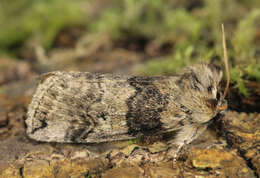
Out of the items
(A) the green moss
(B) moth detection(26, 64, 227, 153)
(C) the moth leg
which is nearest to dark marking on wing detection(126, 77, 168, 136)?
(B) moth detection(26, 64, 227, 153)

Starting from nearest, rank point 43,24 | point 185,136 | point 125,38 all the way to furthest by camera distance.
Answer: point 185,136, point 125,38, point 43,24

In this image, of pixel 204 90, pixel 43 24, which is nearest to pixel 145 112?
pixel 204 90

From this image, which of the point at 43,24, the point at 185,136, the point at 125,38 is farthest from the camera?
the point at 43,24

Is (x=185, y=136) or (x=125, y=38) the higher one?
(x=125, y=38)

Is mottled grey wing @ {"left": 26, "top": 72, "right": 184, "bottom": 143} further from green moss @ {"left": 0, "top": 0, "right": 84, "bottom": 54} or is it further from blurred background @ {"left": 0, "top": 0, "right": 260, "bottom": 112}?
green moss @ {"left": 0, "top": 0, "right": 84, "bottom": 54}

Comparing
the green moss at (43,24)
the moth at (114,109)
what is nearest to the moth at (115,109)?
the moth at (114,109)

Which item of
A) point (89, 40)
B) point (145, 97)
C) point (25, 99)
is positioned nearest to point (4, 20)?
point (89, 40)

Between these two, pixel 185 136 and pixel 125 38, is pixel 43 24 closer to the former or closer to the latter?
pixel 125 38
